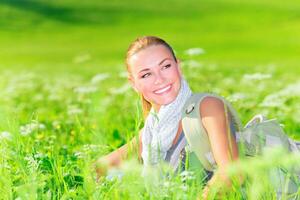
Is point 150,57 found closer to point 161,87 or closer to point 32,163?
point 161,87

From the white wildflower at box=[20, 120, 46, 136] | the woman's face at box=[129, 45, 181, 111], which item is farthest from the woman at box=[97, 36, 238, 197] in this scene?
the white wildflower at box=[20, 120, 46, 136]

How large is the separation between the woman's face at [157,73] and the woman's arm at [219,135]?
1.01 feet

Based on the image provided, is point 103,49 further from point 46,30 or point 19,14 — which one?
point 19,14

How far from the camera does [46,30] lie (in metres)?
46.6

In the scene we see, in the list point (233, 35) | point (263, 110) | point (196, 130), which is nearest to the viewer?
point (196, 130)

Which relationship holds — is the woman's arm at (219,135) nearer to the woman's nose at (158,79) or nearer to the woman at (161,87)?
the woman at (161,87)

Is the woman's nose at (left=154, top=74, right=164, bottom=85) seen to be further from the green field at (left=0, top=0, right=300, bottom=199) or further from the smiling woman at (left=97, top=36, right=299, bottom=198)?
the green field at (left=0, top=0, right=300, bottom=199)

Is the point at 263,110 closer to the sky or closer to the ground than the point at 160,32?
closer to the ground

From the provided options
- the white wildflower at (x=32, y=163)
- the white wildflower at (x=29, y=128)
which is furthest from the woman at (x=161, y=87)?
the white wildflower at (x=29, y=128)

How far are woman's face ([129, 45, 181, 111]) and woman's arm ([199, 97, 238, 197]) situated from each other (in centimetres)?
31

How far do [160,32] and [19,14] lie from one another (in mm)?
10351

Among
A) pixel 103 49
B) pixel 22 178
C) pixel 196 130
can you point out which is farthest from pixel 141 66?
pixel 103 49

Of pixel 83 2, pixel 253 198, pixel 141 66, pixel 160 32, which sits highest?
pixel 83 2

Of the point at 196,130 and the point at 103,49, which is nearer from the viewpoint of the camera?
the point at 196,130
